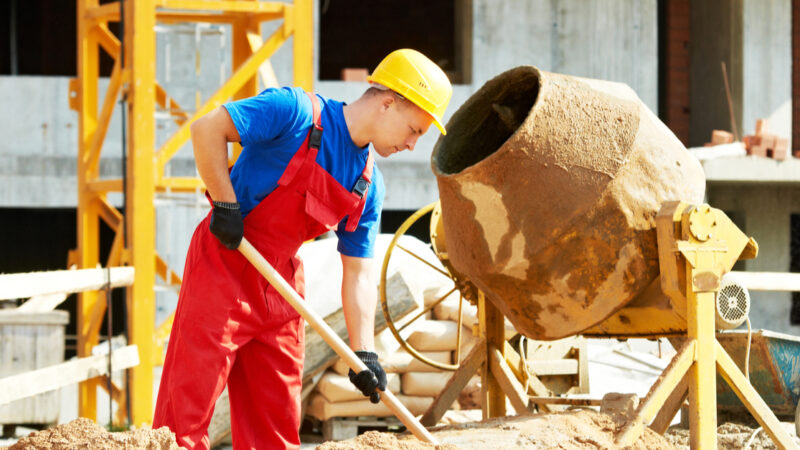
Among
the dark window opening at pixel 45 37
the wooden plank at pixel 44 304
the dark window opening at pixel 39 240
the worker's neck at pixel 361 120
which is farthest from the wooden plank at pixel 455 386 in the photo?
the dark window opening at pixel 45 37

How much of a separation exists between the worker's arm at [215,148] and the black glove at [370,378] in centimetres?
71

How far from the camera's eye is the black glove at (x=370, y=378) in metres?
3.23

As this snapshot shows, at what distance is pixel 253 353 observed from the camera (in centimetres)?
327

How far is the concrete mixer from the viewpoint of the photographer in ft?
11.3

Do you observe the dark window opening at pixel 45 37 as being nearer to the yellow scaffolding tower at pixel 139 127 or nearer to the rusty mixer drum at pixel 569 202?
the yellow scaffolding tower at pixel 139 127

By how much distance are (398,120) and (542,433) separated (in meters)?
1.14

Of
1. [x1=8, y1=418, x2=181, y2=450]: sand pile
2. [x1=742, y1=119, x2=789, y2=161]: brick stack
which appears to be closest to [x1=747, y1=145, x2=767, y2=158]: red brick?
[x1=742, y1=119, x2=789, y2=161]: brick stack

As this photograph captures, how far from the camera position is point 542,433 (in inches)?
129

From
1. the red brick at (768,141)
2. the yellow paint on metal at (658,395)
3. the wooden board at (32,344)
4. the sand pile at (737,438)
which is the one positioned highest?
the red brick at (768,141)

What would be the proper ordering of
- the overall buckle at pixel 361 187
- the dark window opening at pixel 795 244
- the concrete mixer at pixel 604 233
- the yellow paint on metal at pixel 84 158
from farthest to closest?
1. the dark window opening at pixel 795 244
2. the yellow paint on metal at pixel 84 158
3. the concrete mixer at pixel 604 233
4. the overall buckle at pixel 361 187

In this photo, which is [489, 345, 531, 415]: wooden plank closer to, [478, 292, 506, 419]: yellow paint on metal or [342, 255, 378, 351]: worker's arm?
[478, 292, 506, 419]: yellow paint on metal

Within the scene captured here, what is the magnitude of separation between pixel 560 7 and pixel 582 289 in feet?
23.7

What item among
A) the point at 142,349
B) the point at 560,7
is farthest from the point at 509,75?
the point at 560,7

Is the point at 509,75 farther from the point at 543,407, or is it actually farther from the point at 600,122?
the point at 543,407
